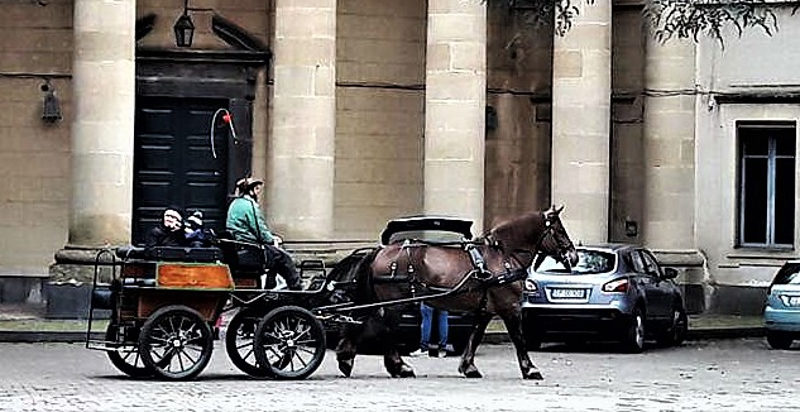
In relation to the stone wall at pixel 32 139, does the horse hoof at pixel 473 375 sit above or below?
below

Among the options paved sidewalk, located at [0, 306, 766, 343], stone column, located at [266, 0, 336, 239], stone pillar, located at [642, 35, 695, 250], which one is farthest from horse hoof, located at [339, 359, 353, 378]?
stone pillar, located at [642, 35, 695, 250]

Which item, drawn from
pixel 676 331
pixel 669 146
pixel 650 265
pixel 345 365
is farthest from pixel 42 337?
pixel 669 146

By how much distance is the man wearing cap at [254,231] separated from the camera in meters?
19.7

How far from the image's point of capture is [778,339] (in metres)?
27.2

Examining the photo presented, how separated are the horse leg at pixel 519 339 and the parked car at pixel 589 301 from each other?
16.0 ft

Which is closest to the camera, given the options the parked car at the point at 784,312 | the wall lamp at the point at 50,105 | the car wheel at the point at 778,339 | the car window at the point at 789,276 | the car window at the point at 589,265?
the car window at the point at 589,265

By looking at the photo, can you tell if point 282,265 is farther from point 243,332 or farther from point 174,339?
point 174,339

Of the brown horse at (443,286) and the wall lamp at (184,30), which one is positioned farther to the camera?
the wall lamp at (184,30)

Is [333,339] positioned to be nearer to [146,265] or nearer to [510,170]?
[146,265]

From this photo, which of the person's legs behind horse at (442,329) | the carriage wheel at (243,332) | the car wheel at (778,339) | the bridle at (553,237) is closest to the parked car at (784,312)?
the car wheel at (778,339)

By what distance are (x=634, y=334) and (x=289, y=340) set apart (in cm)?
740

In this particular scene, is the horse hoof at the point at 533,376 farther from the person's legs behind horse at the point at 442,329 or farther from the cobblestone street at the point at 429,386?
the person's legs behind horse at the point at 442,329

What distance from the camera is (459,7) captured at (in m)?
29.5

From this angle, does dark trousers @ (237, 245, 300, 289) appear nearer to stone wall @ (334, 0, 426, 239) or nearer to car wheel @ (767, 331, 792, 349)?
car wheel @ (767, 331, 792, 349)
